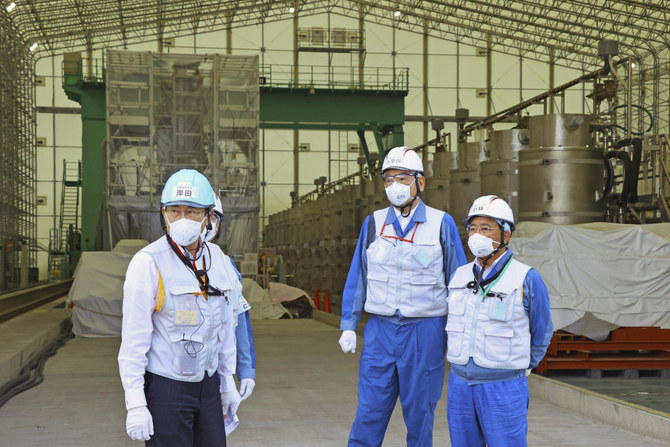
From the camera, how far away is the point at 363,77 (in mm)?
43250

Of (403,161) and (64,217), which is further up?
(64,217)

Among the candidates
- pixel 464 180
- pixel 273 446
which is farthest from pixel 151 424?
pixel 464 180

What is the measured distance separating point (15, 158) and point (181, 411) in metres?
32.5

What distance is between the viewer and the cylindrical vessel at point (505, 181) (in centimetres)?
1495

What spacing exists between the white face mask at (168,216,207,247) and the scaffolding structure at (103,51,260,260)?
18.8 metres

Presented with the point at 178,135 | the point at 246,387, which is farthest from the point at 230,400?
the point at 178,135

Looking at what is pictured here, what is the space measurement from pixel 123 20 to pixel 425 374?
123ft

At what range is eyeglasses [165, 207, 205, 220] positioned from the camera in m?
3.88

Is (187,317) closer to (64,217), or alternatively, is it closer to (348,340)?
(348,340)

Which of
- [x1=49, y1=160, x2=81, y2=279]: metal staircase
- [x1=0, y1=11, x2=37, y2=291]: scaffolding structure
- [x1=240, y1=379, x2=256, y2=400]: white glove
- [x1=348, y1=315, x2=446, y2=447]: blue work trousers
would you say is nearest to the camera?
[x1=240, y1=379, x2=256, y2=400]: white glove

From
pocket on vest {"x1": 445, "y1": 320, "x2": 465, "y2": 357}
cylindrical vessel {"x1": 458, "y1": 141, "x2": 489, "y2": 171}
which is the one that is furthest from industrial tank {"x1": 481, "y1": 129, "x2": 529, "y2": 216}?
pocket on vest {"x1": 445, "y1": 320, "x2": 465, "y2": 357}

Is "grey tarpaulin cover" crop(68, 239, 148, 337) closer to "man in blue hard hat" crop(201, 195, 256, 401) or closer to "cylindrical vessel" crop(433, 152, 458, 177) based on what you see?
"cylindrical vessel" crop(433, 152, 458, 177)

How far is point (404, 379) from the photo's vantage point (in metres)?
5.27

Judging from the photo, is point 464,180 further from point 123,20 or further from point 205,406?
point 123,20
